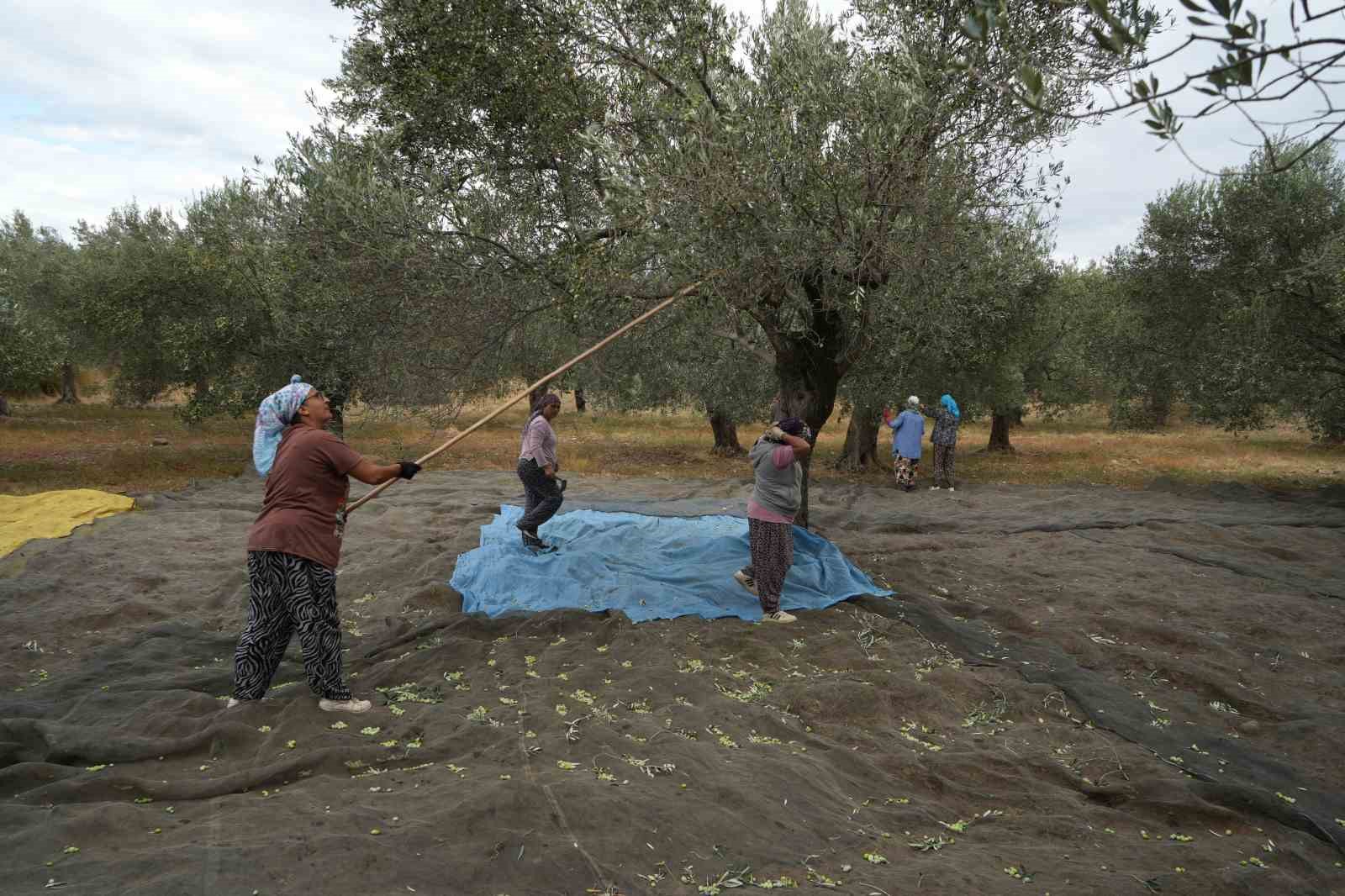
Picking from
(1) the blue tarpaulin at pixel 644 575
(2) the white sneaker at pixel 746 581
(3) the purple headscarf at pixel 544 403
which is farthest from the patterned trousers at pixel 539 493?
(2) the white sneaker at pixel 746 581

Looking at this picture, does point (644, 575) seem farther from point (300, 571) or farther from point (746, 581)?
point (300, 571)

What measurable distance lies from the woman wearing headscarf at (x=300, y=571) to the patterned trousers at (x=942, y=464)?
1401 centimetres

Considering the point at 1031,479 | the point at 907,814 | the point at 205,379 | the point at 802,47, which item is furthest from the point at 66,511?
the point at 1031,479

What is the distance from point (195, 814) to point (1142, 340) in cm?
1896

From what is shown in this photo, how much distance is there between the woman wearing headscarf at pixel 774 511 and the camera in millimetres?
8000

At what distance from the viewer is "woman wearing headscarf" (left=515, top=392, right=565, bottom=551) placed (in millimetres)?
9836


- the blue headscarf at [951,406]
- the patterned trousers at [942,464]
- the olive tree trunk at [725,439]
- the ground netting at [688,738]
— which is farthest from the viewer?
the olive tree trunk at [725,439]

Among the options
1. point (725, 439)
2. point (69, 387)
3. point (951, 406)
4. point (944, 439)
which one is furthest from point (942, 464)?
point (69, 387)

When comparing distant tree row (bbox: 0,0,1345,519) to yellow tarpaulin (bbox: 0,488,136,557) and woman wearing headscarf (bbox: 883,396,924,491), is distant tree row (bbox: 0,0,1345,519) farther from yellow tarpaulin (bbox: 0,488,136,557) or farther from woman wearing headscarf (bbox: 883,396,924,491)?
woman wearing headscarf (bbox: 883,396,924,491)

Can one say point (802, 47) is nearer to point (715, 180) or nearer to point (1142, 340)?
point (715, 180)

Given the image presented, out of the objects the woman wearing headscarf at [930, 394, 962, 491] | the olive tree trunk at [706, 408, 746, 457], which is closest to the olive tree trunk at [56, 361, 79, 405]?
the olive tree trunk at [706, 408, 746, 457]

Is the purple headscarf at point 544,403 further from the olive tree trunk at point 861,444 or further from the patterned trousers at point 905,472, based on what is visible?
the olive tree trunk at point 861,444

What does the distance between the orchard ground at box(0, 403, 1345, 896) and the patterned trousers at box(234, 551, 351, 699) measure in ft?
0.90

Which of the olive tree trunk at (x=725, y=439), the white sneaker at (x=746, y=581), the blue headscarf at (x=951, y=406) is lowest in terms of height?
the white sneaker at (x=746, y=581)
